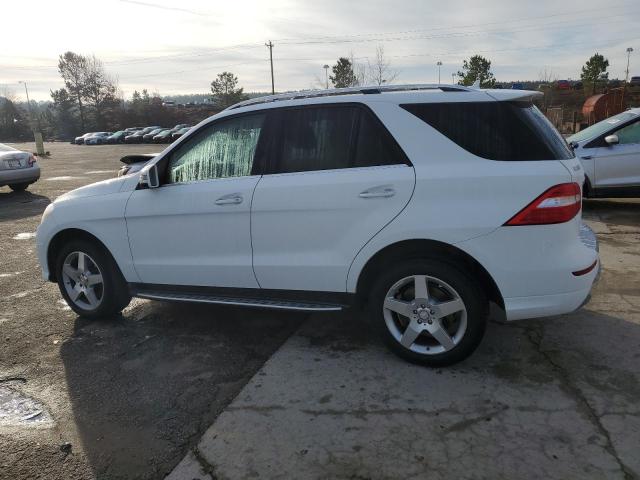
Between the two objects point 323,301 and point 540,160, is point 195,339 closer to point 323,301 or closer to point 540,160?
point 323,301

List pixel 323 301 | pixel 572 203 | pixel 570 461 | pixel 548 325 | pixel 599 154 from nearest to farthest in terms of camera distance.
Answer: pixel 570 461, pixel 572 203, pixel 323 301, pixel 548 325, pixel 599 154

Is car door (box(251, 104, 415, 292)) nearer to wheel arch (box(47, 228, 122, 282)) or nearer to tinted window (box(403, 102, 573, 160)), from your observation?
tinted window (box(403, 102, 573, 160))

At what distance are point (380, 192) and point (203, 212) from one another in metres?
1.40

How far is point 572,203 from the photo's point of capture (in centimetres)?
331

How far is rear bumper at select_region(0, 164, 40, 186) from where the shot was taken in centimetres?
1301

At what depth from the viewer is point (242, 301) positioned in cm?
412

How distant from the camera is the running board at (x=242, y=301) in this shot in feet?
12.6

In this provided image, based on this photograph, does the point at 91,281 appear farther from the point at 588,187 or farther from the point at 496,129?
the point at 588,187

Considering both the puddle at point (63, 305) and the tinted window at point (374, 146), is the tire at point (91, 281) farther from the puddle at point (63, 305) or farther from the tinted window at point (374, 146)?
the tinted window at point (374, 146)

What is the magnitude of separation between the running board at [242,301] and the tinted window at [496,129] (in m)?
1.39

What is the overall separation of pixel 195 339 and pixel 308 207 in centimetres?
152

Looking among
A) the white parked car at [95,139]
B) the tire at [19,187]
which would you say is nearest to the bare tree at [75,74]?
the white parked car at [95,139]

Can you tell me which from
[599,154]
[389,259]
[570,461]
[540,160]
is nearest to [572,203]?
[540,160]

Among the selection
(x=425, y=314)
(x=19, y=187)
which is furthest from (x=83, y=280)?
(x=19, y=187)
